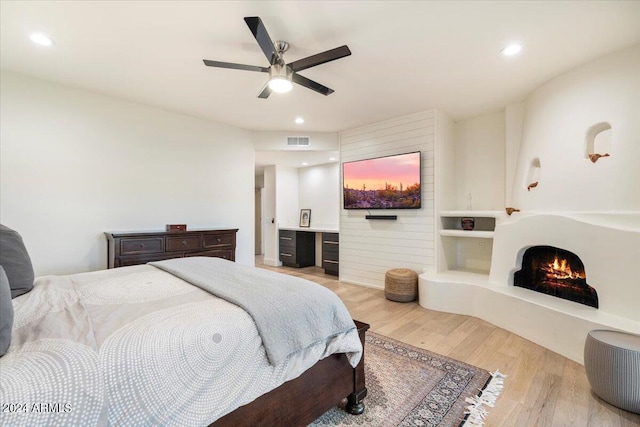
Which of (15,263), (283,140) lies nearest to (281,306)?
(15,263)

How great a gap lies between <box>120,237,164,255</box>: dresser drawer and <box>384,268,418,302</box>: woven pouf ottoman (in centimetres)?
295

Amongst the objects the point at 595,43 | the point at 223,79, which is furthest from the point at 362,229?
the point at 595,43

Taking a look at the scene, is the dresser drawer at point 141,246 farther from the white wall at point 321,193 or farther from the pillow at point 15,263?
the white wall at point 321,193

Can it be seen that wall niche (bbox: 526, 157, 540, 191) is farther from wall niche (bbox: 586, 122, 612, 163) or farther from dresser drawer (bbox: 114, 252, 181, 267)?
dresser drawer (bbox: 114, 252, 181, 267)

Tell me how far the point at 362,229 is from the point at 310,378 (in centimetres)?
338

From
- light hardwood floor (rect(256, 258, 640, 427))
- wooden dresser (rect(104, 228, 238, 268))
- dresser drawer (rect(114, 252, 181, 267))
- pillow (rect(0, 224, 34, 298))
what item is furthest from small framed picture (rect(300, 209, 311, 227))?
pillow (rect(0, 224, 34, 298))

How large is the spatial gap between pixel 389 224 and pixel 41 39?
4.24m

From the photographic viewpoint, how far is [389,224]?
441 centimetres

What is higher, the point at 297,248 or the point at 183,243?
the point at 183,243

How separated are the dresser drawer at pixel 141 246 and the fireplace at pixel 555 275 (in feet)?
13.6

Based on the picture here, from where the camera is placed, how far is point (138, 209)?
363 cm

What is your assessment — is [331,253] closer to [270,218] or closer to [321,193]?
[321,193]

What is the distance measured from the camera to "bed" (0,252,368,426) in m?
0.88

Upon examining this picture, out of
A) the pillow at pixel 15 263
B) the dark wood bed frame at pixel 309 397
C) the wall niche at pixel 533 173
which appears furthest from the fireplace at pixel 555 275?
the pillow at pixel 15 263
